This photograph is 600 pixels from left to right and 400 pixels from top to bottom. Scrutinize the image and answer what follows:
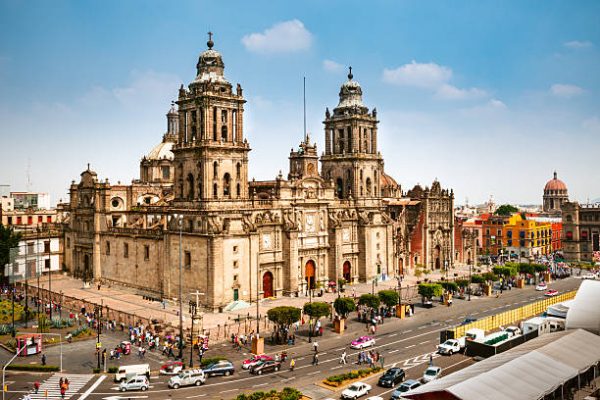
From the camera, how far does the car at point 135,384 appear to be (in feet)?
133

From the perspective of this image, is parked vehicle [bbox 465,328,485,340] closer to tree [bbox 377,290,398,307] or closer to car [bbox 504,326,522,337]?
car [bbox 504,326,522,337]

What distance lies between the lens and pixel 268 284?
74125 mm

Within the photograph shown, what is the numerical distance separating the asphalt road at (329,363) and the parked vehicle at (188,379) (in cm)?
52

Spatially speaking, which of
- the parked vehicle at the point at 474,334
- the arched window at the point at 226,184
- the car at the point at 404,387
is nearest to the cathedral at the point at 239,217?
the arched window at the point at 226,184

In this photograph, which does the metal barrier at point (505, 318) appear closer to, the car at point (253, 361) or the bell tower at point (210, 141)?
the car at point (253, 361)

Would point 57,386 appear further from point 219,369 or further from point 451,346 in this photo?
point 451,346

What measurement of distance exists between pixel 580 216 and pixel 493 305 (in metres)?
61.0

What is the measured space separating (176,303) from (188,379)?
2871 cm

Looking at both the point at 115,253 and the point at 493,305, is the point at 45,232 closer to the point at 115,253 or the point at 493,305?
the point at 115,253

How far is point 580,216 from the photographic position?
121 metres

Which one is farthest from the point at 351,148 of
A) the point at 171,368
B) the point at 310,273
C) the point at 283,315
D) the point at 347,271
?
the point at 171,368

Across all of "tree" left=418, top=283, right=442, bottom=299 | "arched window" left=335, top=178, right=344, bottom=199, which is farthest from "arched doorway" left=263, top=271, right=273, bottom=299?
"arched window" left=335, top=178, right=344, bottom=199

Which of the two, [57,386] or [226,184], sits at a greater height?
[226,184]

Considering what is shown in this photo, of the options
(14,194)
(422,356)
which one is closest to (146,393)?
(422,356)
